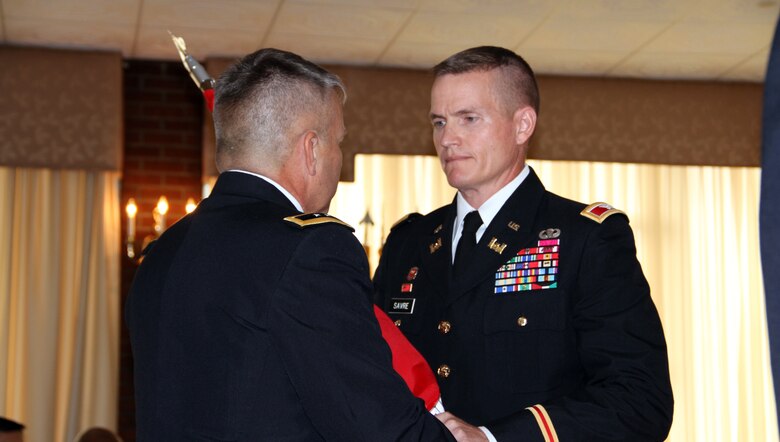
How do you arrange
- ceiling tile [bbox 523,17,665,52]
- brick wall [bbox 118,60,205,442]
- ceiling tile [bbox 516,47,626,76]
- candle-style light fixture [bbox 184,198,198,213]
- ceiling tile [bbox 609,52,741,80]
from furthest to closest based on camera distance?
brick wall [bbox 118,60,205,442] < ceiling tile [bbox 609,52,741,80] < ceiling tile [bbox 516,47,626,76] < candle-style light fixture [bbox 184,198,198,213] < ceiling tile [bbox 523,17,665,52]

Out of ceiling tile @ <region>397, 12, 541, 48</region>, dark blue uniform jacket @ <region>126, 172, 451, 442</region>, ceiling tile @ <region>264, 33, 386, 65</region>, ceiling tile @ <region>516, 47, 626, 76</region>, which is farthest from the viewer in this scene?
ceiling tile @ <region>516, 47, 626, 76</region>

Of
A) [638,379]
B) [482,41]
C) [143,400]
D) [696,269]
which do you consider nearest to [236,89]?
[143,400]

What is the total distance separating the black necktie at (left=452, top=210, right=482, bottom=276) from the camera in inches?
88.4

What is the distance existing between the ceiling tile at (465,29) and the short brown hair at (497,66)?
3563mm

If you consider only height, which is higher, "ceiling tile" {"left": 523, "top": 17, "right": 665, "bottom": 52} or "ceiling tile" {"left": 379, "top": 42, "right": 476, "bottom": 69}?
"ceiling tile" {"left": 523, "top": 17, "right": 665, "bottom": 52}

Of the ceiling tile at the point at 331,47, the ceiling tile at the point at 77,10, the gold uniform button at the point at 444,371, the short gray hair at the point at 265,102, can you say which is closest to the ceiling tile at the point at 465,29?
the ceiling tile at the point at 331,47

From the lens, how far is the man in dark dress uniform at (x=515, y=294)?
1.93m

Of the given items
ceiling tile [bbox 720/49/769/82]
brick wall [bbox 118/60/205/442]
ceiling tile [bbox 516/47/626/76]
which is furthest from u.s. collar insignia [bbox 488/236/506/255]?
ceiling tile [bbox 720/49/769/82]

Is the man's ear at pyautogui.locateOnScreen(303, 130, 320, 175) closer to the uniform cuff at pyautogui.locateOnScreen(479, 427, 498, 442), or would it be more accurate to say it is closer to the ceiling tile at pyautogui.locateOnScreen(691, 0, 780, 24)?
the uniform cuff at pyautogui.locateOnScreen(479, 427, 498, 442)

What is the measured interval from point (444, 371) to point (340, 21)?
4117mm

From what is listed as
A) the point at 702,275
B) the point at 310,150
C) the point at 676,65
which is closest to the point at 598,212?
the point at 310,150

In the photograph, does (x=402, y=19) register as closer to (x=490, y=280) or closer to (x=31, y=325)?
(x=31, y=325)

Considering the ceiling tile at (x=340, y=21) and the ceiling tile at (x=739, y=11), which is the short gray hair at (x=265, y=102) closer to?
the ceiling tile at (x=340, y=21)

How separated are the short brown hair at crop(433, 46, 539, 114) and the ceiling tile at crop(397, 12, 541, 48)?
356 centimetres
